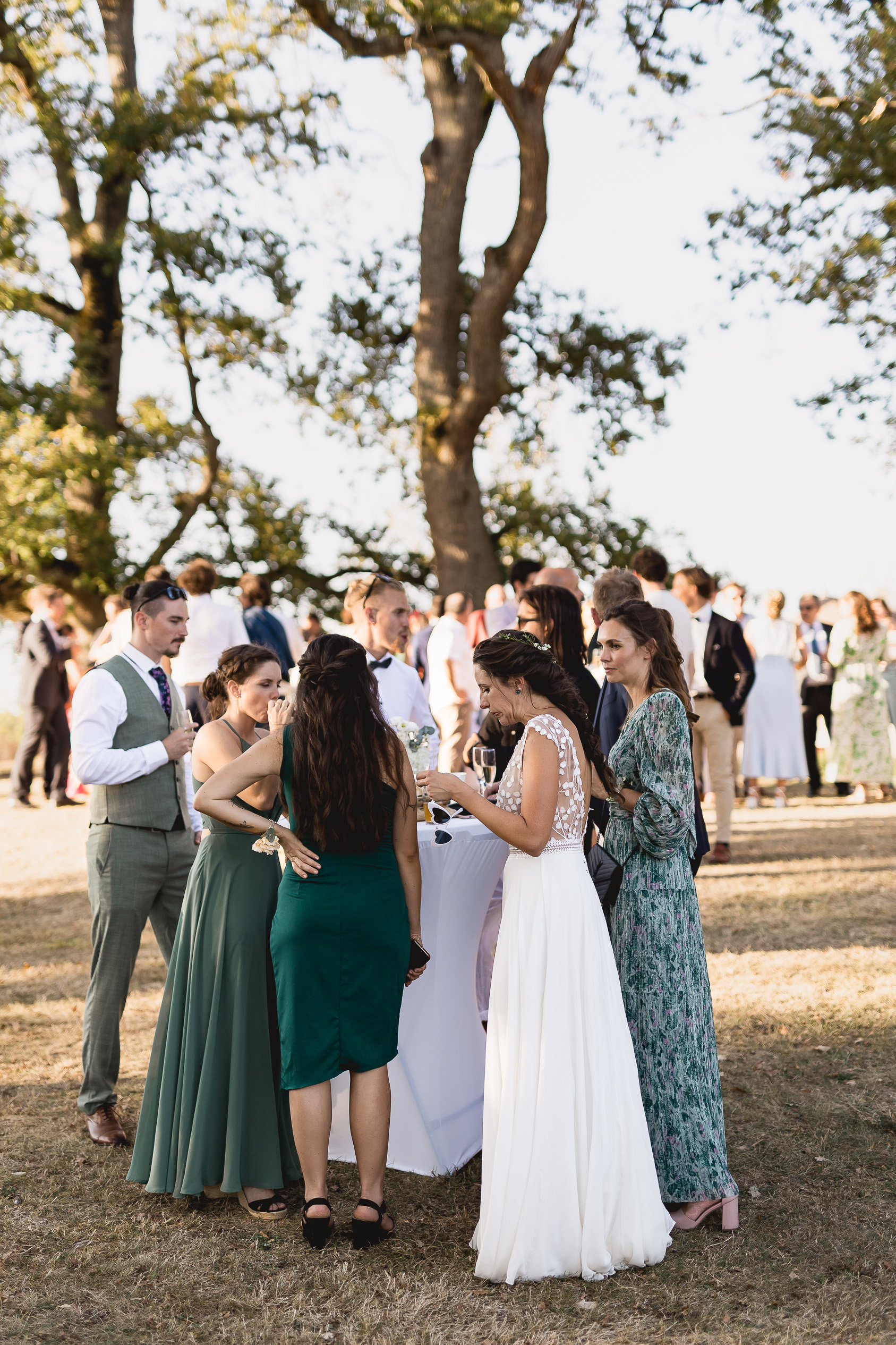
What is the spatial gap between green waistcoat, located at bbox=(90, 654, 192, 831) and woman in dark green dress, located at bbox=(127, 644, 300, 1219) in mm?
516

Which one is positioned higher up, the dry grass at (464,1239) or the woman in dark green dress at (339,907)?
the woman in dark green dress at (339,907)

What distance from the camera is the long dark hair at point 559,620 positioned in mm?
4691

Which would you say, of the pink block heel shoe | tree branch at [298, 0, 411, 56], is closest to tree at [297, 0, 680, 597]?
tree branch at [298, 0, 411, 56]

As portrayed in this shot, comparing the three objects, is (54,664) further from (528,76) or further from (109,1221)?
(109,1221)

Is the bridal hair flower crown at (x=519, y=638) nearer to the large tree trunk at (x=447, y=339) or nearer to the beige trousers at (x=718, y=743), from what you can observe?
the beige trousers at (x=718, y=743)

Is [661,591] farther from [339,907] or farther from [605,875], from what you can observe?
[339,907]

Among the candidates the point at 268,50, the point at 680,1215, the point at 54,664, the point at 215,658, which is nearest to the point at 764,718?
the point at 215,658

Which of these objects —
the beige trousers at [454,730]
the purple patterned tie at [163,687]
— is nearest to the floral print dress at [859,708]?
the beige trousers at [454,730]

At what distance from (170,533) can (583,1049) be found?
51.3 feet

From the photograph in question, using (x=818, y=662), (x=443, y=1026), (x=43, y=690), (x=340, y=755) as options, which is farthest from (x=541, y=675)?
(x=818, y=662)

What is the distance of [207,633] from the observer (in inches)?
331

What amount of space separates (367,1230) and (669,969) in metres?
1.18

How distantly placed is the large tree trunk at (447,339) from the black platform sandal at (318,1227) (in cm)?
1036

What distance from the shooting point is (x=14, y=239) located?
16.7 metres
